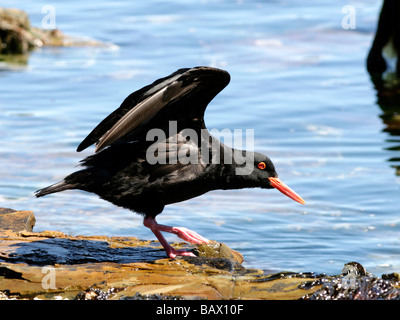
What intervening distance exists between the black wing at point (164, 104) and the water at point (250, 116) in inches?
74.3

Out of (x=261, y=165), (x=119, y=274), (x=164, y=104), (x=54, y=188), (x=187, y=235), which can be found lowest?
(x=119, y=274)

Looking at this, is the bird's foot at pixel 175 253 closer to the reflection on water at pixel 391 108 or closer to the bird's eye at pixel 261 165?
the bird's eye at pixel 261 165

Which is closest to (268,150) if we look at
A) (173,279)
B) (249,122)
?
(249,122)

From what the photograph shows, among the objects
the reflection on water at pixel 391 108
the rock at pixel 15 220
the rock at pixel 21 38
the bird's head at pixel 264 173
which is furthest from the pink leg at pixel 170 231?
the rock at pixel 21 38

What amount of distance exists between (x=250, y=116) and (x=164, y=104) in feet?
20.5

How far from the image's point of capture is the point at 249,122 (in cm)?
1147

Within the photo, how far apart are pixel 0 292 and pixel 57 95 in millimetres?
8246

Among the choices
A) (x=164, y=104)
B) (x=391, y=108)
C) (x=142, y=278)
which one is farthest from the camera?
(x=391, y=108)

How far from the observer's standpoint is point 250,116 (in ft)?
38.5

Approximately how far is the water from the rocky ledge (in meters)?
1.65

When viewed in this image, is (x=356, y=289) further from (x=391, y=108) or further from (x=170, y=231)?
(x=391, y=108)

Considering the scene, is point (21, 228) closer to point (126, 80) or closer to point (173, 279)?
point (173, 279)

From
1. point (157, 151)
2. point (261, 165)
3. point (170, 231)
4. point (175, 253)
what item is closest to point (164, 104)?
point (157, 151)

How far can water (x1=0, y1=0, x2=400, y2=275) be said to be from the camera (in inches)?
316
